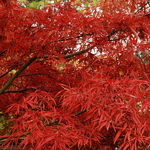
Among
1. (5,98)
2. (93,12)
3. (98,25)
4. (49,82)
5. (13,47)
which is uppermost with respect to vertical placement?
(93,12)

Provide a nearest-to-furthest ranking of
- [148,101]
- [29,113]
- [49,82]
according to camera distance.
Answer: [148,101] → [29,113] → [49,82]

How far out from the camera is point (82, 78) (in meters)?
1.50

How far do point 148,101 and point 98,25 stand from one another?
56 centimetres

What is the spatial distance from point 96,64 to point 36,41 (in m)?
0.47

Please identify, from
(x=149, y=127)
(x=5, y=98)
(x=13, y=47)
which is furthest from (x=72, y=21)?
(x=5, y=98)

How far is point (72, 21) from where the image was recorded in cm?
131

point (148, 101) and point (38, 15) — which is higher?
point (38, 15)

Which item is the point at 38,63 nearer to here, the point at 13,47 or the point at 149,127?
the point at 13,47

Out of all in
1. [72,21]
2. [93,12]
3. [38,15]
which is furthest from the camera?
[93,12]

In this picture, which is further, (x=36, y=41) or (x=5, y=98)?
(x=5, y=98)

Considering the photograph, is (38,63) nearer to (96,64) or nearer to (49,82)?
(49,82)

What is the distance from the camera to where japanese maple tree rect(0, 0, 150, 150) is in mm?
1015

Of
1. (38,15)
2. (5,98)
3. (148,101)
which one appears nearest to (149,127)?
(148,101)

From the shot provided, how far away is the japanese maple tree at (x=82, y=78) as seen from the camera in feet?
3.33
